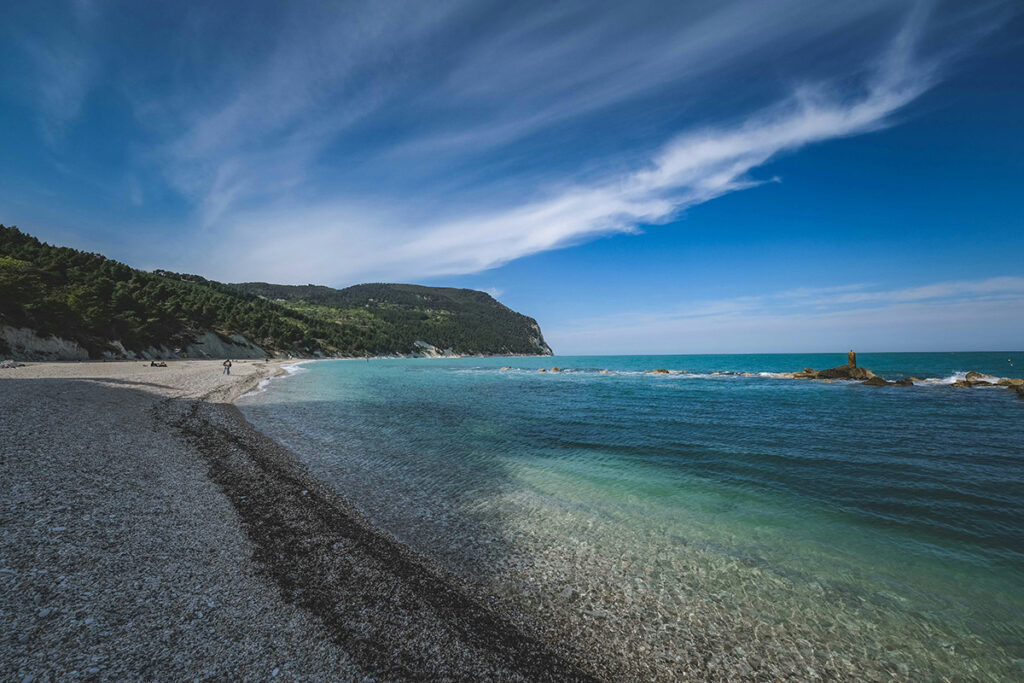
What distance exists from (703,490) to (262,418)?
23.7 meters

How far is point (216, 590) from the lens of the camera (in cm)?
622

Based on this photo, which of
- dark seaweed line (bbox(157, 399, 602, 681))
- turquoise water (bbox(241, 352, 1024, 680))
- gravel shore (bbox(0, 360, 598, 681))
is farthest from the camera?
turquoise water (bbox(241, 352, 1024, 680))

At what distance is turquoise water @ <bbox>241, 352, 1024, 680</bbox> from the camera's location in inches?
242

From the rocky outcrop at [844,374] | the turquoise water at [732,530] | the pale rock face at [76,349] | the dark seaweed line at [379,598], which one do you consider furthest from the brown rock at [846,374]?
the pale rock face at [76,349]

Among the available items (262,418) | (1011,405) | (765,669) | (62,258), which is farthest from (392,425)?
(62,258)

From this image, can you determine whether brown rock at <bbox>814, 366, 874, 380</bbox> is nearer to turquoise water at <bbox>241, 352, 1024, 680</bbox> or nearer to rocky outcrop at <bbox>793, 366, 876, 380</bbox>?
rocky outcrop at <bbox>793, 366, 876, 380</bbox>

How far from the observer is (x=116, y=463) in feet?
37.3

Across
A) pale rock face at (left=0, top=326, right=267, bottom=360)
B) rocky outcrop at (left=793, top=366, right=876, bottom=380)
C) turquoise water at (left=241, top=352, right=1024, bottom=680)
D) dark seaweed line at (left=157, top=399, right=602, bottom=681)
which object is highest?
pale rock face at (left=0, top=326, right=267, bottom=360)

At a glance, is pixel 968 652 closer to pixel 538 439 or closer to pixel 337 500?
pixel 337 500

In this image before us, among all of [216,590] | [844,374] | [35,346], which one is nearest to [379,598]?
[216,590]

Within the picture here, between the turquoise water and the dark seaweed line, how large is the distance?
73 centimetres

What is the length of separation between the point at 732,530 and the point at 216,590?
10.9 meters

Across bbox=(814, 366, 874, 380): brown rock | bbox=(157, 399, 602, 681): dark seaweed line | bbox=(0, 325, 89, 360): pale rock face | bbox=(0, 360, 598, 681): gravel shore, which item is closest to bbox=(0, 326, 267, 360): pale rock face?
bbox=(0, 325, 89, 360): pale rock face

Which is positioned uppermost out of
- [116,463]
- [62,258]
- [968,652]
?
[62,258]
